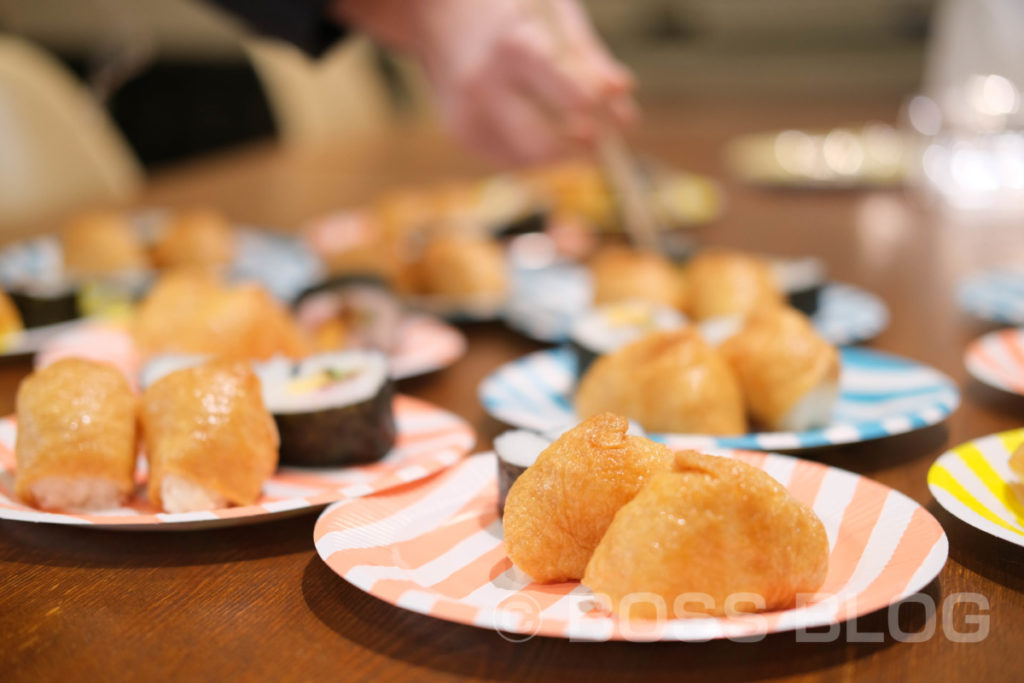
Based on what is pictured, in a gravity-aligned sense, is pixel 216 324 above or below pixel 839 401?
above

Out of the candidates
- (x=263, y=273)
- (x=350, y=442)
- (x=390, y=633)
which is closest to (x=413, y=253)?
(x=263, y=273)

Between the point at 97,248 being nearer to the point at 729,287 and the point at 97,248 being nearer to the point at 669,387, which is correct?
the point at 729,287

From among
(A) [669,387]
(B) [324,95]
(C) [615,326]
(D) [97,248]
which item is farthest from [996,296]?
(B) [324,95]

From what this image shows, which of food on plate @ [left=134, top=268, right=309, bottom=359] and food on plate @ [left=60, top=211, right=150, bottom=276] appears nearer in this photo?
food on plate @ [left=134, top=268, right=309, bottom=359]

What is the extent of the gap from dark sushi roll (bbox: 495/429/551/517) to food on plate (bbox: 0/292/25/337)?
1.07m

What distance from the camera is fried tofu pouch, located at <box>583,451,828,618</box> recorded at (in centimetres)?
77

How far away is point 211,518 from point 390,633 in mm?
242

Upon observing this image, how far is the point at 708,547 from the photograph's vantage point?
775 mm

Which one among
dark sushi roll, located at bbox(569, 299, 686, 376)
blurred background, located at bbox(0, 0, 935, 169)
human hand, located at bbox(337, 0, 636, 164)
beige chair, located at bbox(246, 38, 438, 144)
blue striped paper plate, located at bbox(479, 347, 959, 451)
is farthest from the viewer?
blurred background, located at bbox(0, 0, 935, 169)

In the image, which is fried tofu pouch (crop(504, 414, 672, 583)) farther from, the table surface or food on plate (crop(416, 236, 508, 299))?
food on plate (crop(416, 236, 508, 299))

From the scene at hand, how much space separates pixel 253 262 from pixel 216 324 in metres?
0.86

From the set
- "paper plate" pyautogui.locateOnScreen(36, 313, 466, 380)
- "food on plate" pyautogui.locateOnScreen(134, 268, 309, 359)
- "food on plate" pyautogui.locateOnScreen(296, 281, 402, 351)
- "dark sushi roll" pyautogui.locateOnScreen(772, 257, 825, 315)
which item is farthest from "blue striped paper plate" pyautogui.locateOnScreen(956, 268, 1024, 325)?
"food on plate" pyautogui.locateOnScreen(134, 268, 309, 359)

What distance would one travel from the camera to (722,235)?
2.55 m

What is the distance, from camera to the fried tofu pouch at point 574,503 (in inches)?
33.8
